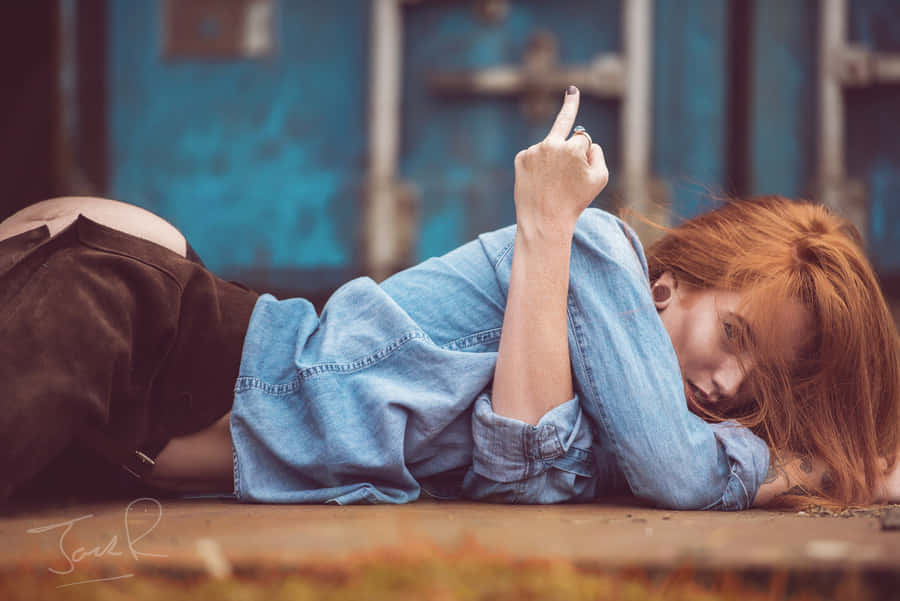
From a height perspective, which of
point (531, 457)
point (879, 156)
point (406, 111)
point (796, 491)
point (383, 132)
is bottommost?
point (796, 491)

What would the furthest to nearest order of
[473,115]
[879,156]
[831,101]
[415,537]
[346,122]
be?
[346,122], [473,115], [879,156], [831,101], [415,537]

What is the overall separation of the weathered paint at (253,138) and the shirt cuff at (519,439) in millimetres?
3086

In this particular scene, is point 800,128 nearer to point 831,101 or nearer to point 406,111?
point 831,101

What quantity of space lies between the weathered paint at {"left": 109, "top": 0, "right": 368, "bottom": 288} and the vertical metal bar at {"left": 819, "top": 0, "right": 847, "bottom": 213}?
2.35m

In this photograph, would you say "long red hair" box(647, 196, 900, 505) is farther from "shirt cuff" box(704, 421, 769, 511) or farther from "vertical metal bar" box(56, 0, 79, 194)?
"vertical metal bar" box(56, 0, 79, 194)

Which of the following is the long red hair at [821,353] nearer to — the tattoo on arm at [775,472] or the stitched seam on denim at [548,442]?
the tattoo on arm at [775,472]

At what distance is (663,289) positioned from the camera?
2123 millimetres

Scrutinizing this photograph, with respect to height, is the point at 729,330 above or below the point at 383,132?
below

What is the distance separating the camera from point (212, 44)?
493 cm

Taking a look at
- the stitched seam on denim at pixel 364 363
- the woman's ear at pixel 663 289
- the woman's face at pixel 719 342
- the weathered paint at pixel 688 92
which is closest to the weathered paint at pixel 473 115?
the weathered paint at pixel 688 92

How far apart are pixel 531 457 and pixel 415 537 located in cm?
44

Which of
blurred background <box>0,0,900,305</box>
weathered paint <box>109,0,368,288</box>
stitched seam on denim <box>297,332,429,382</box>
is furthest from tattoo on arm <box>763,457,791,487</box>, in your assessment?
weathered paint <box>109,0,368,288</box>

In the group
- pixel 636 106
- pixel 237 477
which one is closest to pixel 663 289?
pixel 237 477

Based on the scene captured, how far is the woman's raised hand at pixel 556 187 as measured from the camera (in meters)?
1.85
